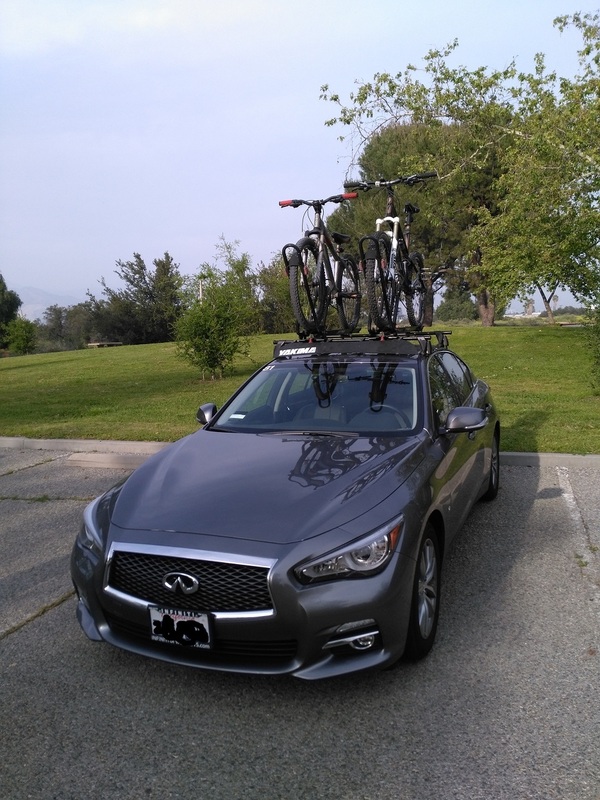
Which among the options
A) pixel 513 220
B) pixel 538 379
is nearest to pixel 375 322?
pixel 538 379

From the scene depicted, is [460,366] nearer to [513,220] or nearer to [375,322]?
[375,322]

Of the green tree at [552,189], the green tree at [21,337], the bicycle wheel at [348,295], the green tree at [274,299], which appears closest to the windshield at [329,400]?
the bicycle wheel at [348,295]

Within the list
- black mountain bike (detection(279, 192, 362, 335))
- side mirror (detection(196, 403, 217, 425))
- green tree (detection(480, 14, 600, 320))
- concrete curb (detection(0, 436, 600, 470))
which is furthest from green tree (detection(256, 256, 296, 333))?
side mirror (detection(196, 403, 217, 425))

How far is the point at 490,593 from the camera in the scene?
4.44 meters

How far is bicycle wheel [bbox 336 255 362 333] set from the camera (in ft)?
22.9

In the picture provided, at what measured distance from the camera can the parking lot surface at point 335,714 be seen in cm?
270

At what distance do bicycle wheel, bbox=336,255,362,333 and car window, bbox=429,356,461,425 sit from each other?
1355 millimetres

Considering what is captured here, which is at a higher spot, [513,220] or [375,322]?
[513,220]

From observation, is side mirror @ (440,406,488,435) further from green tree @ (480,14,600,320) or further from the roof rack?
green tree @ (480,14,600,320)

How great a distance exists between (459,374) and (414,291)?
7.62ft

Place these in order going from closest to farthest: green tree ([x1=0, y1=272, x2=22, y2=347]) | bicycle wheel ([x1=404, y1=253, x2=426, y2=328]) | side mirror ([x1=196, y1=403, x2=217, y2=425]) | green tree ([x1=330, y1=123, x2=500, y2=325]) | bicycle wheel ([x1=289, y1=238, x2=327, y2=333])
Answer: side mirror ([x1=196, y1=403, x2=217, y2=425])
bicycle wheel ([x1=289, y1=238, x2=327, y2=333])
bicycle wheel ([x1=404, y1=253, x2=426, y2=328])
green tree ([x1=330, y1=123, x2=500, y2=325])
green tree ([x1=0, y1=272, x2=22, y2=347])

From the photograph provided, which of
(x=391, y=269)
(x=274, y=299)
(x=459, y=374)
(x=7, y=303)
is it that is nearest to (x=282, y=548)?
(x=459, y=374)

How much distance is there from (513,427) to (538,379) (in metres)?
6.03

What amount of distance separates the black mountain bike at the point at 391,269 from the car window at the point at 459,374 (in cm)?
64
